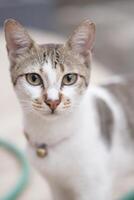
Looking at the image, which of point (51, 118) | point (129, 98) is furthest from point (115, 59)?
point (51, 118)

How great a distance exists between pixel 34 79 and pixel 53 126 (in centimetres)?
11

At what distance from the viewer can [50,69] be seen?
42cm

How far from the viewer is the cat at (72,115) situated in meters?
0.42

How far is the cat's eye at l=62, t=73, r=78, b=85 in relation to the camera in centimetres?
42

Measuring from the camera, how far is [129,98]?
2.29ft

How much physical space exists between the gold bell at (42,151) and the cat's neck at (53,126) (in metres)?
0.02

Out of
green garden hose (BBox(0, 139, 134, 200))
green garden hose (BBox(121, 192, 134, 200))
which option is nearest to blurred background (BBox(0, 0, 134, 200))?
green garden hose (BBox(0, 139, 134, 200))

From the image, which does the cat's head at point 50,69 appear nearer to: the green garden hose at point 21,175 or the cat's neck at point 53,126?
the cat's neck at point 53,126

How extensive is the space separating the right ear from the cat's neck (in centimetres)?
10

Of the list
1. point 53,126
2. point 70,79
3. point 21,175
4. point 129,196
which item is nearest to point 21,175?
point 21,175

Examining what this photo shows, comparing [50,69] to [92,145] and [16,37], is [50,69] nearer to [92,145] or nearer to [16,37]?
[16,37]

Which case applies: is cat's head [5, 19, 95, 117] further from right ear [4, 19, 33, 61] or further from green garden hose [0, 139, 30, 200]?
green garden hose [0, 139, 30, 200]

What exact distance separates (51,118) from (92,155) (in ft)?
0.51

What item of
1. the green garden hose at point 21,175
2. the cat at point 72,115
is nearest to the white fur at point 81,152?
the cat at point 72,115
